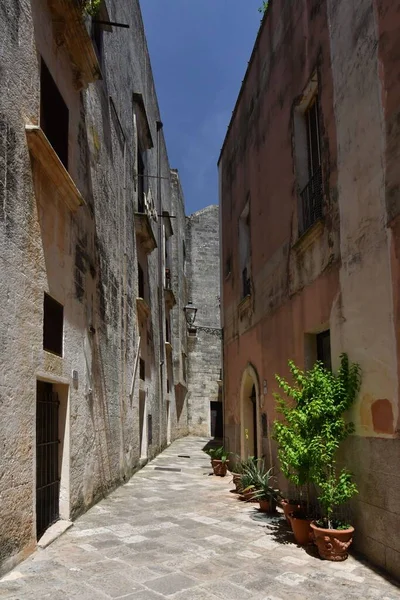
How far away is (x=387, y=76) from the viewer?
475cm

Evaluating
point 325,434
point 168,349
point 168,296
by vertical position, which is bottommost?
point 325,434

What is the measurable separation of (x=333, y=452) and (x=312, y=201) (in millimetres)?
Result: 3333

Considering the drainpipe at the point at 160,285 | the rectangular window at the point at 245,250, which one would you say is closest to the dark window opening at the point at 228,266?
the rectangular window at the point at 245,250

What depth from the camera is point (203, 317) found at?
28.6 m

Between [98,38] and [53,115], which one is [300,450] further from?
[98,38]

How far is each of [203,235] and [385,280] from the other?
81.7ft

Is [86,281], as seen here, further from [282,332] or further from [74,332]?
[282,332]

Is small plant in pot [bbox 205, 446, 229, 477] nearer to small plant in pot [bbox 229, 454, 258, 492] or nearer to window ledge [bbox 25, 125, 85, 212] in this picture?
small plant in pot [bbox 229, 454, 258, 492]

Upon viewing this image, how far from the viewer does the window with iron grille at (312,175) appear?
674cm

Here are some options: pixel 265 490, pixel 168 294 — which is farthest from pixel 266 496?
pixel 168 294

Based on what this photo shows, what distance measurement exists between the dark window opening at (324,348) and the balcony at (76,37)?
4662 mm

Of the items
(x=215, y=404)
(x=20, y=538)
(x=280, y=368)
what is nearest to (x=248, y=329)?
(x=280, y=368)

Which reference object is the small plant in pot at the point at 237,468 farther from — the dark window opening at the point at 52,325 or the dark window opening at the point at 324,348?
the dark window opening at the point at 52,325

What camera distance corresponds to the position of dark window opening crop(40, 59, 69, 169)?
6012mm
